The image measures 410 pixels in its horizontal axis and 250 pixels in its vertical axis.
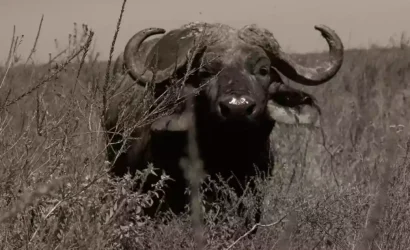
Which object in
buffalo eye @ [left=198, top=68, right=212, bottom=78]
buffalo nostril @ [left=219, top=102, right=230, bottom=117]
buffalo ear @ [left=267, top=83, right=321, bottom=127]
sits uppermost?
buffalo eye @ [left=198, top=68, right=212, bottom=78]

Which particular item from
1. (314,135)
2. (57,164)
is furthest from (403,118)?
(57,164)

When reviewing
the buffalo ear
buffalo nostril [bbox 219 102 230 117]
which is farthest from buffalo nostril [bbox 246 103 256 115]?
the buffalo ear

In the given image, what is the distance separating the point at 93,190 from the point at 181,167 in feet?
9.16

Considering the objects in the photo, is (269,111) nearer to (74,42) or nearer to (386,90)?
(74,42)

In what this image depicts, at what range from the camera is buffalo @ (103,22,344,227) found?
6094 mm

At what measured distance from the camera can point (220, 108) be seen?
5.92 meters

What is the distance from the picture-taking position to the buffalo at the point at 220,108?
6094 mm

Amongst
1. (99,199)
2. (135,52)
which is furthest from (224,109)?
(99,199)

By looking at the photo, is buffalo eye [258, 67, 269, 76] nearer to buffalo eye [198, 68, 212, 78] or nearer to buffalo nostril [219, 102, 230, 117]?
buffalo eye [198, 68, 212, 78]

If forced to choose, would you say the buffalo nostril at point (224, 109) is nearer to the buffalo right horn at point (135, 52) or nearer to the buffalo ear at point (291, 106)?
the buffalo ear at point (291, 106)

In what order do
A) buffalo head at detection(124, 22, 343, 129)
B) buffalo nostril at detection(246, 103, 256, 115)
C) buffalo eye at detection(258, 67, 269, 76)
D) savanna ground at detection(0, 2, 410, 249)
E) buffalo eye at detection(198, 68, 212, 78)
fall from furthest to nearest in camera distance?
buffalo eye at detection(258, 67, 269, 76)
buffalo eye at detection(198, 68, 212, 78)
buffalo head at detection(124, 22, 343, 129)
buffalo nostril at detection(246, 103, 256, 115)
savanna ground at detection(0, 2, 410, 249)

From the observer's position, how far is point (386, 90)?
42.5 feet

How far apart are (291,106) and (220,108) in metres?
1.34

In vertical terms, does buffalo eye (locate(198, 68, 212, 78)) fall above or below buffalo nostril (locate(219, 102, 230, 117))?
above
